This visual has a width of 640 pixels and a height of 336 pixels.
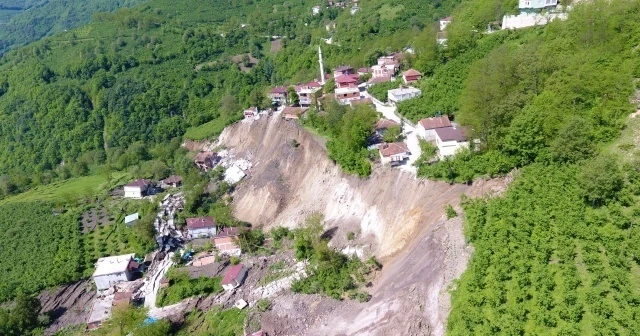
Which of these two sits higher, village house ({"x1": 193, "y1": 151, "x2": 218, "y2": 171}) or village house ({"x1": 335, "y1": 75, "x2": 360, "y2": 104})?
village house ({"x1": 335, "y1": 75, "x2": 360, "y2": 104})

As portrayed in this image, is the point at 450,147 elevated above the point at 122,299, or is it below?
above

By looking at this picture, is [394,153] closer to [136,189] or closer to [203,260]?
[203,260]

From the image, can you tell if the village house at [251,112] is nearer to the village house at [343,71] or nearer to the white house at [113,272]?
the village house at [343,71]

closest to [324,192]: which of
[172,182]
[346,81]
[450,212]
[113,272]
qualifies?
[450,212]

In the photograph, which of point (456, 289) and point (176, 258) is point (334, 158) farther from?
point (456, 289)

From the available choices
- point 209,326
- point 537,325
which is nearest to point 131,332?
point 209,326

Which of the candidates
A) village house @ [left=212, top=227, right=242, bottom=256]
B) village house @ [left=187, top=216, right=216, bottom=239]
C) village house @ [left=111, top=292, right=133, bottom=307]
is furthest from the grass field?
village house @ [left=212, top=227, right=242, bottom=256]

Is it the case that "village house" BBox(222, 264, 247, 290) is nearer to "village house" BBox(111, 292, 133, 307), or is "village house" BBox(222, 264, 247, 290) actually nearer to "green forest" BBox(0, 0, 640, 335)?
"green forest" BBox(0, 0, 640, 335)

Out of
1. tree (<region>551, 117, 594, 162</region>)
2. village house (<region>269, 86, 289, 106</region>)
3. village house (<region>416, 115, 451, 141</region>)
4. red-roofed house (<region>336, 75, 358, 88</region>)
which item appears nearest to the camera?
tree (<region>551, 117, 594, 162</region>)
